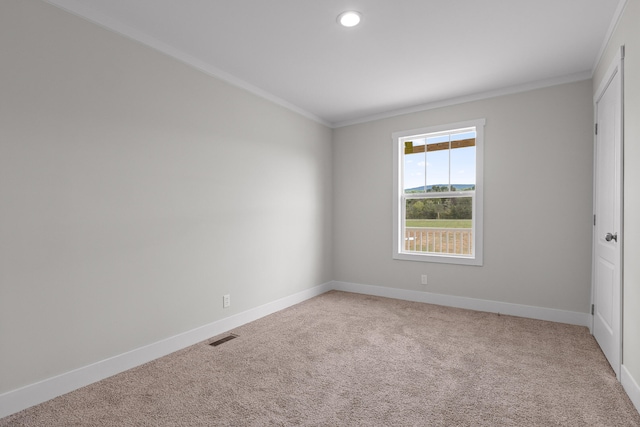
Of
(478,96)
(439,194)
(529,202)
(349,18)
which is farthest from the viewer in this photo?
(439,194)

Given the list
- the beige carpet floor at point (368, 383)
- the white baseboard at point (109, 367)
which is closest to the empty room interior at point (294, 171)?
the white baseboard at point (109, 367)

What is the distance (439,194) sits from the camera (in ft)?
13.8

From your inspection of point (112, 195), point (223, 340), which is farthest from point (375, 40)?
point (223, 340)

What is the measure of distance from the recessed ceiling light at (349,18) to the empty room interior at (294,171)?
0.16ft

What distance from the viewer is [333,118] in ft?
15.7

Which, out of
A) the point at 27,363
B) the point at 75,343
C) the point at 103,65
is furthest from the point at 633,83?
the point at 27,363

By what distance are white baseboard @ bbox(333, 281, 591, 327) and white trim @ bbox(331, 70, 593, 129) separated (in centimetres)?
238

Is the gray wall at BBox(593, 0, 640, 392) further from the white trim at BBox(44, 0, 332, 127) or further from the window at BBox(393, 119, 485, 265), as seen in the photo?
the white trim at BBox(44, 0, 332, 127)

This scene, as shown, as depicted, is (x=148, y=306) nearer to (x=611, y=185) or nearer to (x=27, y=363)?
(x=27, y=363)

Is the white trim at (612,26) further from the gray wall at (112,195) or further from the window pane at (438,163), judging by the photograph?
the gray wall at (112,195)


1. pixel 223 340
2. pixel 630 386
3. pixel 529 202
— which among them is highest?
pixel 529 202

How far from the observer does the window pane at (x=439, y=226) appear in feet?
13.4

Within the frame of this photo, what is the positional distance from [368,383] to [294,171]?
2.72 metres

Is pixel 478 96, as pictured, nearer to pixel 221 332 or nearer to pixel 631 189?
pixel 631 189
